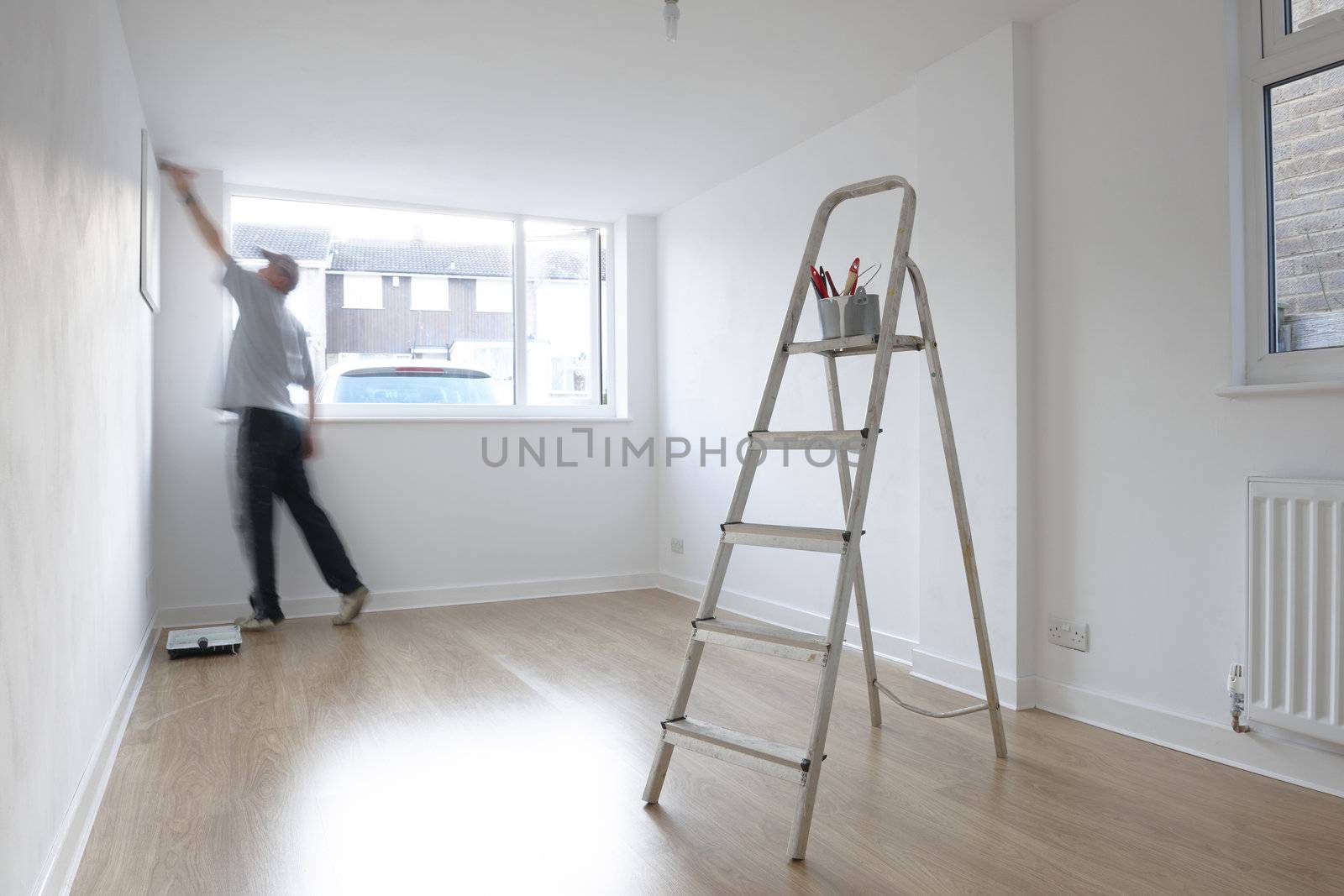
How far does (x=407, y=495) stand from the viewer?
4.84 meters

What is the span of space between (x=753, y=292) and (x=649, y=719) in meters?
2.34

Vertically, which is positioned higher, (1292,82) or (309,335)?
(1292,82)

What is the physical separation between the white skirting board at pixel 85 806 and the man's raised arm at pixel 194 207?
81.9 inches

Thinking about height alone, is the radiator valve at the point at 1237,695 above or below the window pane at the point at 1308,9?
below

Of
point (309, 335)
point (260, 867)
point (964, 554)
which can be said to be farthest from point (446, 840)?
point (309, 335)

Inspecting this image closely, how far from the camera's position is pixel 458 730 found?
268cm

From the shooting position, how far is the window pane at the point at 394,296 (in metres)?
4.84

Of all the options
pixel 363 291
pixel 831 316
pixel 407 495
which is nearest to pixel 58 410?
pixel 831 316

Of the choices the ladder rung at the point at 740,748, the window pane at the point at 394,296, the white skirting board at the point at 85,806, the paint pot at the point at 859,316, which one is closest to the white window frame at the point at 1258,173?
the paint pot at the point at 859,316

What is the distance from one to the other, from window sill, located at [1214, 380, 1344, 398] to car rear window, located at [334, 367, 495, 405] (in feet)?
12.6

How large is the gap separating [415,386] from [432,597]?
1.17 meters

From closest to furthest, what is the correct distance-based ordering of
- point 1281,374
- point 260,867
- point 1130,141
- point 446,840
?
point 260,867, point 446,840, point 1281,374, point 1130,141

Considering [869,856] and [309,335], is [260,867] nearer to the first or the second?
[869,856]

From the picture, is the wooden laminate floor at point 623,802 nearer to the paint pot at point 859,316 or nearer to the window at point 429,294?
the paint pot at point 859,316
